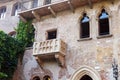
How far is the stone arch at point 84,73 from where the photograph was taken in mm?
13047

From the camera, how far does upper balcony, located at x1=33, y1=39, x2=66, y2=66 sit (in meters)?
13.9

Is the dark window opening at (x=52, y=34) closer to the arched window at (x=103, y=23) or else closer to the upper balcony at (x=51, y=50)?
the upper balcony at (x=51, y=50)

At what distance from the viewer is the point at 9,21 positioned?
19.5m

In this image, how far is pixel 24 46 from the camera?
16344mm

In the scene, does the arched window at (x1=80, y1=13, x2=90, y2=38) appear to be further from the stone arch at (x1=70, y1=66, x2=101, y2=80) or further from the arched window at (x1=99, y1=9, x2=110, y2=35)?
the stone arch at (x1=70, y1=66, x2=101, y2=80)

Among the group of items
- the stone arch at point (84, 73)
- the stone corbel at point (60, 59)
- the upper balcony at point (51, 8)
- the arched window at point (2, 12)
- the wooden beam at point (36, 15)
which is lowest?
the stone arch at point (84, 73)

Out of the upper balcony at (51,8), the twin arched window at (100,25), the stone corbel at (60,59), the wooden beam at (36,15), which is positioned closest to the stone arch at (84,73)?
the stone corbel at (60,59)

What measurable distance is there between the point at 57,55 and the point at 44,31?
2.90 meters

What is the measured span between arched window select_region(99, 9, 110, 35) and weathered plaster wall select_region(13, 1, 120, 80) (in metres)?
0.27

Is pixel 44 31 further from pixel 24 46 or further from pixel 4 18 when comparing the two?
pixel 4 18

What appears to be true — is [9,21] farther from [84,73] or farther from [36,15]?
[84,73]

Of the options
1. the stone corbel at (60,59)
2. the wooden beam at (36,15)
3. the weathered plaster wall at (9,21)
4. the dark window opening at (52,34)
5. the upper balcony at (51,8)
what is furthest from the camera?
the weathered plaster wall at (9,21)

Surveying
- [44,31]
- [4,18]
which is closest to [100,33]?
[44,31]

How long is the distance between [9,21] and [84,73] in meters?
9.03
